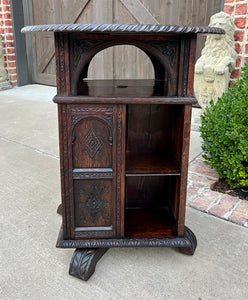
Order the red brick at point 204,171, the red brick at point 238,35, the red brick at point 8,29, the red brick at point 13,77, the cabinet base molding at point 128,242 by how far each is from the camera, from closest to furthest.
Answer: the cabinet base molding at point 128,242 < the red brick at point 204,171 < the red brick at point 238,35 < the red brick at point 8,29 < the red brick at point 13,77

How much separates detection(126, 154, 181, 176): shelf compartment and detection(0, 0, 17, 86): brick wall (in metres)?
5.13

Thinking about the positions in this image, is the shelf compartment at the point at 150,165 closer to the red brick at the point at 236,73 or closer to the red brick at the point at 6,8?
the red brick at the point at 236,73

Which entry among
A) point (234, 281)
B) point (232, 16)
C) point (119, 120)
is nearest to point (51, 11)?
point (232, 16)

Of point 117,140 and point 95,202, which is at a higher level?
point 117,140

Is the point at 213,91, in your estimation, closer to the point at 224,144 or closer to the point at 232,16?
the point at 232,16

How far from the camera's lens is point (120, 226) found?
1.63 metres

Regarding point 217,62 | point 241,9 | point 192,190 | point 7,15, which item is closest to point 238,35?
point 241,9

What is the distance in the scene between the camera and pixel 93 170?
5.04 ft

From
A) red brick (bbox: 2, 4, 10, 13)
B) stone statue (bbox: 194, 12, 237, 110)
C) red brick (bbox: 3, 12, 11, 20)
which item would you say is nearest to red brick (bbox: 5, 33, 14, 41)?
red brick (bbox: 3, 12, 11, 20)

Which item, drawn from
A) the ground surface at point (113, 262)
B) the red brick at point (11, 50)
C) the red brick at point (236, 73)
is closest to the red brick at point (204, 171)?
the ground surface at point (113, 262)

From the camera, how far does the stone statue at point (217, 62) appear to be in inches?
123

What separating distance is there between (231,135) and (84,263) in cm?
131

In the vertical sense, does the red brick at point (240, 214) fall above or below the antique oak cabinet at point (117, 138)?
below

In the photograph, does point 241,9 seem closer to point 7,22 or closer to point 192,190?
point 192,190
